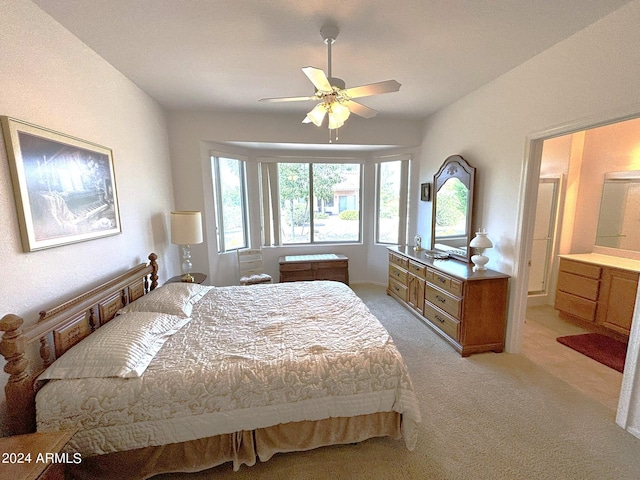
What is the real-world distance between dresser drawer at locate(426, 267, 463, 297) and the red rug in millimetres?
1444

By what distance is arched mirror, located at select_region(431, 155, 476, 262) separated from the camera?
3251mm

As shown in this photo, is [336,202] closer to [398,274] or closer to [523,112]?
[398,274]

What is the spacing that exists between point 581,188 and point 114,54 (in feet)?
17.8

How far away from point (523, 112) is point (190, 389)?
346 cm

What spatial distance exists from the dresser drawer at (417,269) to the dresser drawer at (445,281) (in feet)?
0.29

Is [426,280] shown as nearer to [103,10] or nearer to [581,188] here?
[581,188]

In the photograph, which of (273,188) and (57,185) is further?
(273,188)

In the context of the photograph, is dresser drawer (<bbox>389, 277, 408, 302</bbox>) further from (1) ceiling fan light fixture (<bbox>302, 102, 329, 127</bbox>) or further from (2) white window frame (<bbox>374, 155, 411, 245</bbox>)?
(1) ceiling fan light fixture (<bbox>302, 102, 329, 127</bbox>)

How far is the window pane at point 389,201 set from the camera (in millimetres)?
4746

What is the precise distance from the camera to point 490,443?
1801mm

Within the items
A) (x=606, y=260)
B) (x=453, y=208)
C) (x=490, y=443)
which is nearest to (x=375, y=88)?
(x=453, y=208)

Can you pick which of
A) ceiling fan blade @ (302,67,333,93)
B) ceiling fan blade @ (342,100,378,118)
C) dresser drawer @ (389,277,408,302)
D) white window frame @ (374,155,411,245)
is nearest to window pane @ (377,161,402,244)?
white window frame @ (374,155,411,245)

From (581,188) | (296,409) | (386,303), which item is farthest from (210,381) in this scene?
(581,188)

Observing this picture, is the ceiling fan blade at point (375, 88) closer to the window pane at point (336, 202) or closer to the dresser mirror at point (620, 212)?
the window pane at point (336, 202)
